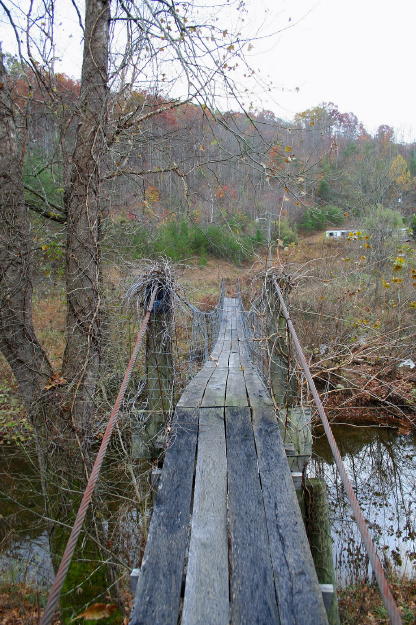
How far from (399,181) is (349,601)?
59.9 ft

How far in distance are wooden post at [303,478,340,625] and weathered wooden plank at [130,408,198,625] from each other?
0.99 metres

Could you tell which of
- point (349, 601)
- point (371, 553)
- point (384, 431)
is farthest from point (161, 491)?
point (384, 431)

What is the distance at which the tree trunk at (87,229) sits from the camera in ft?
9.06

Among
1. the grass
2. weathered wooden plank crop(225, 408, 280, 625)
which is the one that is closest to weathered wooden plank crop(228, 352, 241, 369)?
weathered wooden plank crop(225, 408, 280, 625)

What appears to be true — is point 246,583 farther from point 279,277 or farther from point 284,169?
point 284,169

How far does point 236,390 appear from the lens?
97.0 inches

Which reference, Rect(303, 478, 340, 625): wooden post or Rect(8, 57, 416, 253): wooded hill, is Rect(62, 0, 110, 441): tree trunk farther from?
Rect(303, 478, 340, 625): wooden post

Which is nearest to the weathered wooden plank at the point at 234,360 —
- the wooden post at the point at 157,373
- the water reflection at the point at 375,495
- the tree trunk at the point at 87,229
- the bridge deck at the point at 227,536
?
the wooden post at the point at 157,373

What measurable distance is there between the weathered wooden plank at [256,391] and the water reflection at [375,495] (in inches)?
42.5

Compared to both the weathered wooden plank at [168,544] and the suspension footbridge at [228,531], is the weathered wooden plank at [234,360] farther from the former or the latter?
the weathered wooden plank at [168,544]

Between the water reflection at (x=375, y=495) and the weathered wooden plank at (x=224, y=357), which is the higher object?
the weathered wooden plank at (x=224, y=357)

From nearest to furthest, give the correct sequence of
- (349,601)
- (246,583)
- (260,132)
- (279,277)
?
(246,583) < (260,132) < (279,277) < (349,601)

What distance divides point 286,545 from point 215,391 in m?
1.29

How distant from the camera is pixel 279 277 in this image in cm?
287
